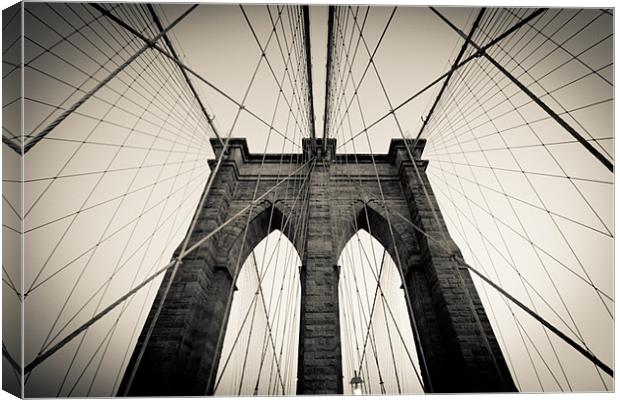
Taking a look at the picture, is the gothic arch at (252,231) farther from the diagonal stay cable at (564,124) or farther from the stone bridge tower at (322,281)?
the diagonal stay cable at (564,124)

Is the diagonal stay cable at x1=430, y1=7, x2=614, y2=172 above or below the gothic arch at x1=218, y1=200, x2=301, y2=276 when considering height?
below

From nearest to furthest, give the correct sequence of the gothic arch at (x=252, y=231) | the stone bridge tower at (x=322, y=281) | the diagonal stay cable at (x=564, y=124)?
the diagonal stay cable at (x=564, y=124)
the stone bridge tower at (x=322, y=281)
the gothic arch at (x=252, y=231)

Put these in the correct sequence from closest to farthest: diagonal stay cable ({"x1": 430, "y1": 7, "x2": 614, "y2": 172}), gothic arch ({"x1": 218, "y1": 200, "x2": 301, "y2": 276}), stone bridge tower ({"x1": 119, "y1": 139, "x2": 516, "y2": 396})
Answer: diagonal stay cable ({"x1": 430, "y1": 7, "x2": 614, "y2": 172}), stone bridge tower ({"x1": 119, "y1": 139, "x2": 516, "y2": 396}), gothic arch ({"x1": 218, "y1": 200, "x2": 301, "y2": 276})

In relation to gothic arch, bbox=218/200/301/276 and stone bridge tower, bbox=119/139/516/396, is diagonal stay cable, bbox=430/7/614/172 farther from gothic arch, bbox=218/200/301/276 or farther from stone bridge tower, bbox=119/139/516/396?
gothic arch, bbox=218/200/301/276

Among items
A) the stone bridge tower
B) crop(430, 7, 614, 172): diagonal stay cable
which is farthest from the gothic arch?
crop(430, 7, 614, 172): diagonal stay cable

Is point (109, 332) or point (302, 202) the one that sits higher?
point (302, 202)

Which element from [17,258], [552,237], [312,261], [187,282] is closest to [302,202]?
[312,261]

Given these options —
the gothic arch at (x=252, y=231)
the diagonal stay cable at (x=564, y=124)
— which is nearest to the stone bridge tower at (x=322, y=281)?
the gothic arch at (x=252, y=231)

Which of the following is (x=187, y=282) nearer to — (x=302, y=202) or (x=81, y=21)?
(x=302, y=202)

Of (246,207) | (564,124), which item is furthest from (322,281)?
(564,124)
